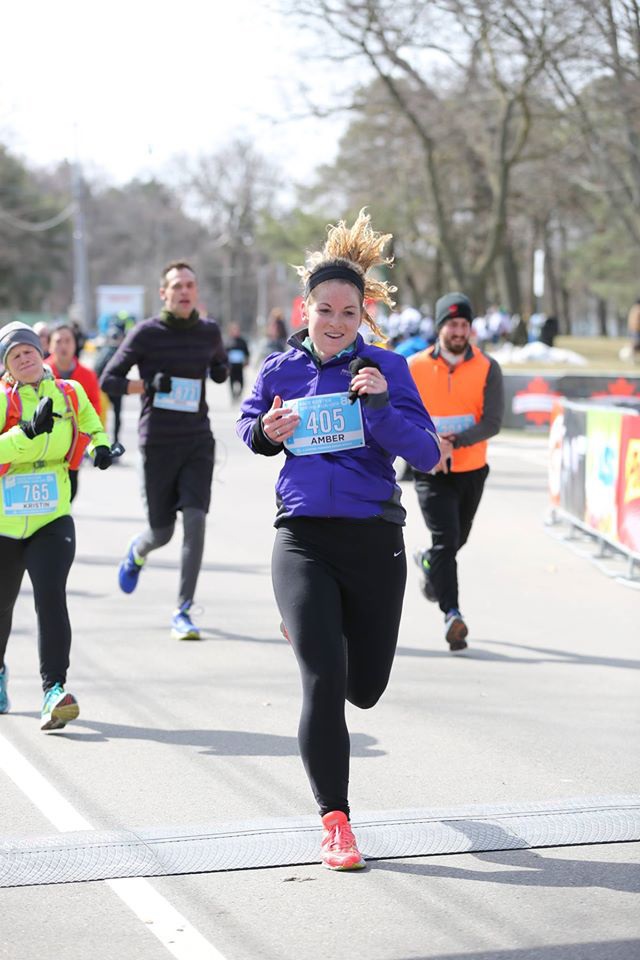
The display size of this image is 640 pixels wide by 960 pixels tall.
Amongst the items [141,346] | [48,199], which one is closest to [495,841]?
[141,346]

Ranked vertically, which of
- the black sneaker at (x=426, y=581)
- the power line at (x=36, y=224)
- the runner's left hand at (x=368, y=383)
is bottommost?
the black sneaker at (x=426, y=581)

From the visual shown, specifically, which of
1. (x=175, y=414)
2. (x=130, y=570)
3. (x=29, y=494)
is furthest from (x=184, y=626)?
(x=29, y=494)

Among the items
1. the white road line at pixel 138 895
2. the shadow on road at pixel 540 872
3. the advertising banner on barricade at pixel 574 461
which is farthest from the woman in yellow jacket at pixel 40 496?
the advertising banner on barricade at pixel 574 461

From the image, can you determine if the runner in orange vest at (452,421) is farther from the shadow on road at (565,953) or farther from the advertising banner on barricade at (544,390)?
the advertising banner on barricade at (544,390)

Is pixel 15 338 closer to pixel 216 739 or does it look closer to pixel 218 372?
pixel 216 739

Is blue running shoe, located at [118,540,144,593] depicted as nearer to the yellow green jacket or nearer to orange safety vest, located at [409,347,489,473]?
orange safety vest, located at [409,347,489,473]

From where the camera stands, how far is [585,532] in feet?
45.0

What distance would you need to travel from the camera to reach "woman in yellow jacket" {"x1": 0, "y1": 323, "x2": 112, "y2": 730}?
263 inches

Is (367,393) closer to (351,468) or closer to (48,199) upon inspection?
(351,468)

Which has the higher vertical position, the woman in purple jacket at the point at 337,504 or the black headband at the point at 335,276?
the black headband at the point at 335,276

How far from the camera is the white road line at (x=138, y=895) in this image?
418 cm

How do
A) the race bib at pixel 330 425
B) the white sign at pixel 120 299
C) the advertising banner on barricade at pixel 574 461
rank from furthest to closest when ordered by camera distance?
the white sign at pixel 120 299 → the advertising banner on barricade at pixel 574 461 → the race bib at pixel 330 425

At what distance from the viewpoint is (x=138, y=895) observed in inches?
181

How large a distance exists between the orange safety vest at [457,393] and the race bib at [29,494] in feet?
8.63
